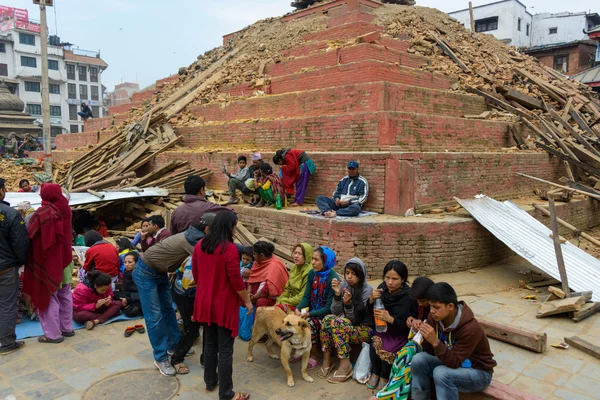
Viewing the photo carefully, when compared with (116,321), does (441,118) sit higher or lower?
higher

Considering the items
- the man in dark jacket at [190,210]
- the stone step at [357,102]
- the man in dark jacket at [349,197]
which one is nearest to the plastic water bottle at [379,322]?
the man in dark jacket at [190,210]

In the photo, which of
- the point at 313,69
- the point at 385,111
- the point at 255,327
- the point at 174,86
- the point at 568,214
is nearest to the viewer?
the point at 255,327

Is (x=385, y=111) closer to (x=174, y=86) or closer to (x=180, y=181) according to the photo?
(x=180, y=181)

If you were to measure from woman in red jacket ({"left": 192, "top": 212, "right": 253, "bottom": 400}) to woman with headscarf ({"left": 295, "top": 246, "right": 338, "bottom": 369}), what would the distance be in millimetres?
856

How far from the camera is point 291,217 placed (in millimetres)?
7180

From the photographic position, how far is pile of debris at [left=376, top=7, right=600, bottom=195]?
10422 millimetres

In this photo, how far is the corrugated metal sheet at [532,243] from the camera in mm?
5910

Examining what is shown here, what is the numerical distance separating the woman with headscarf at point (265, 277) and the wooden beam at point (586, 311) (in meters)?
3.38

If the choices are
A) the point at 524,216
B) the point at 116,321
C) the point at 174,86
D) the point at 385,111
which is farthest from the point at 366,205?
the point at 174,86

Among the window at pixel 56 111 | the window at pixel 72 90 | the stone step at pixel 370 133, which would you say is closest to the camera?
the stone step at pixel 370 133

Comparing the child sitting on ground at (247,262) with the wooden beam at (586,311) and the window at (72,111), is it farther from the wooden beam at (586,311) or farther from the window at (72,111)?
the window at (72,111)

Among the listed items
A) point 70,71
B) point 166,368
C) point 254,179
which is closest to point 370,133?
point 254,179

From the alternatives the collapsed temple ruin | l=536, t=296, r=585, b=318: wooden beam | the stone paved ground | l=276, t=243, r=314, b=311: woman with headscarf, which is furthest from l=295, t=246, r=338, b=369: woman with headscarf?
l=536, t=296, r=585, b=318: wooden beam

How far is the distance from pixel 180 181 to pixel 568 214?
8561 millimetres
